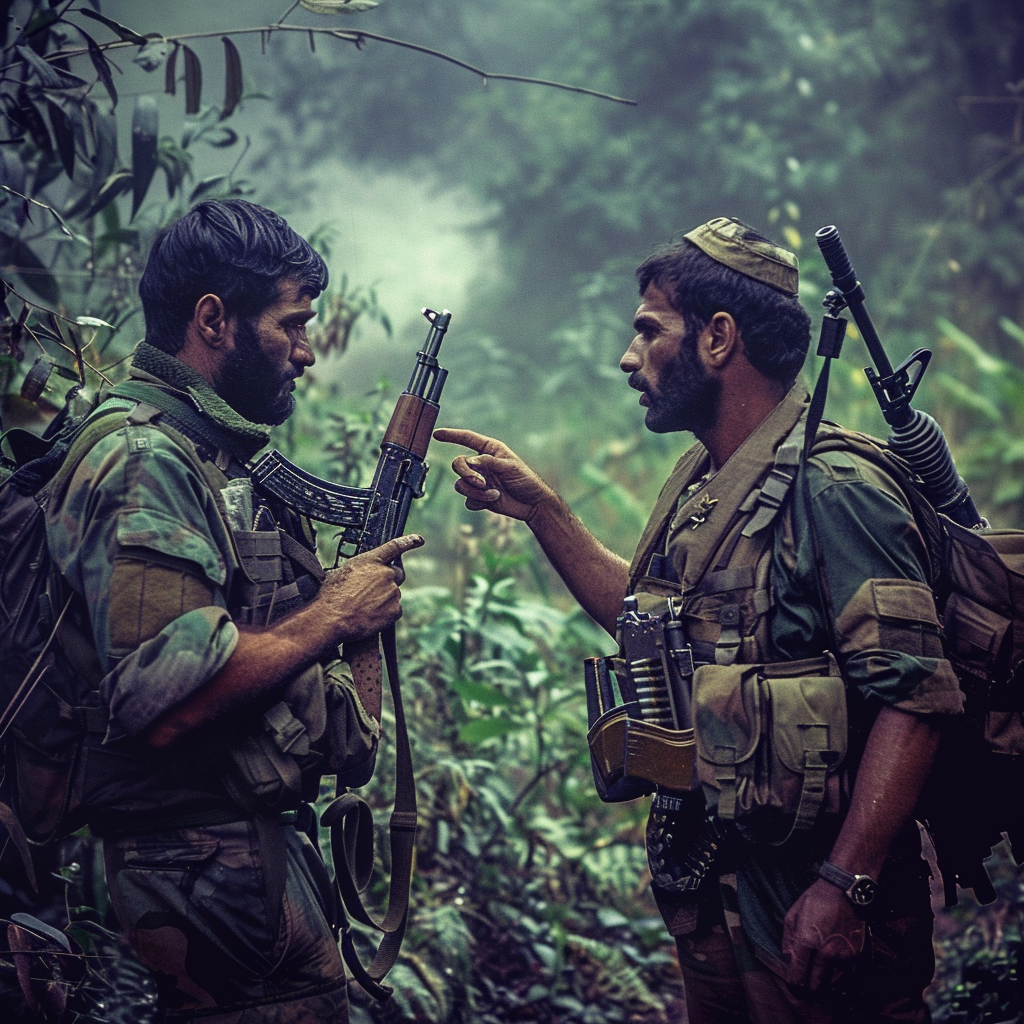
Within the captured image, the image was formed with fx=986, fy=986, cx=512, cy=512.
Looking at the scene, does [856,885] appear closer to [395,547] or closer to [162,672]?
[395,547]

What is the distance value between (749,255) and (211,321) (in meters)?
1.64

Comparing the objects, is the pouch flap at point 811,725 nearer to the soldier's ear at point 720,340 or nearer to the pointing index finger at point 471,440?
the soldier's ear at point 720,340

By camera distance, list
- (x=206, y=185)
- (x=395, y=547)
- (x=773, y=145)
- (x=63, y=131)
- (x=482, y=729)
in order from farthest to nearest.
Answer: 1. (x=773, y=145)
2. (x=482, y=729)
3. (x=206, y=185)
4. (x=63, y=131)
5. (x=395, y=547)

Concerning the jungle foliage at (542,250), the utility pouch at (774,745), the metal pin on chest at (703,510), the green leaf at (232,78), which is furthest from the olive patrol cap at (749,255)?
the green leaf at (232,78)

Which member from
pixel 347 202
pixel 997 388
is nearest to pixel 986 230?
pixel 997 388

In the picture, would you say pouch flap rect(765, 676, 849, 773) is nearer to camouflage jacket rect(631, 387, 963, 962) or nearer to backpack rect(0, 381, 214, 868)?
camouflage jacket rect(631, 387, 963, 962)

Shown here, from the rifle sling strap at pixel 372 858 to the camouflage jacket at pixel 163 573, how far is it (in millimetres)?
350

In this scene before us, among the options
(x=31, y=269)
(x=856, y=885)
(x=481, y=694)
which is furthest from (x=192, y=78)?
(x=856, y=885)

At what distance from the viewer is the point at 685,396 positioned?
311cm

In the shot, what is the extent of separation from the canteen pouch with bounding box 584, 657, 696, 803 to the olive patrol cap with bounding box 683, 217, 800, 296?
1.28 meters

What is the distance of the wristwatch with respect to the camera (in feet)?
8.25

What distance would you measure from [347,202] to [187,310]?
1008cm

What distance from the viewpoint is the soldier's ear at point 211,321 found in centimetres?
285

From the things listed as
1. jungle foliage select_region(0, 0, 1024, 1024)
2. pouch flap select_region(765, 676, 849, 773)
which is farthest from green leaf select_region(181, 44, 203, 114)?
pouch flap select_region(765, 676, 849, 773)
